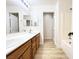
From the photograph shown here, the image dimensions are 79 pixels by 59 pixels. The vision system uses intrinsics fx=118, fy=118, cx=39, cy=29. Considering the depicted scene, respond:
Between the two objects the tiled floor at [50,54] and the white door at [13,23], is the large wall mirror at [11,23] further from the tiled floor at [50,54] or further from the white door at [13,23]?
the tiled floor at [50,54]

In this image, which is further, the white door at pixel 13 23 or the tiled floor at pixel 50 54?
the tiled floor at pixel 50 54

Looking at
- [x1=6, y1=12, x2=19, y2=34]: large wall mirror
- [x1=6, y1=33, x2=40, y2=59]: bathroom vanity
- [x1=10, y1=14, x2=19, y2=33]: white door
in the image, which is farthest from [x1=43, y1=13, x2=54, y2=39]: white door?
[x1=6, y1=33, x2=40, y2=59]: bathroom vanity

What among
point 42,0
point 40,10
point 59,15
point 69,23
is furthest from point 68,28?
point 40,10

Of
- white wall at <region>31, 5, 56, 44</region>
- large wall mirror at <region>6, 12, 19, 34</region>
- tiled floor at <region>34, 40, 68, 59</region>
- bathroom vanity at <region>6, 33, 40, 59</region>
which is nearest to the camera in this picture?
bathroom vanity at <region>6, 33, 40, 59</region>

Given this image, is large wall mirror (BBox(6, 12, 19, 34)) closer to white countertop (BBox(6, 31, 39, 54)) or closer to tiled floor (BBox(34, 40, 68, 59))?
white countertop (BBox(6, 31, 39, 54))

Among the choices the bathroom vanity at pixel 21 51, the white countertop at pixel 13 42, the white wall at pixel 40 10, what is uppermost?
the white wall at pixel 40 10

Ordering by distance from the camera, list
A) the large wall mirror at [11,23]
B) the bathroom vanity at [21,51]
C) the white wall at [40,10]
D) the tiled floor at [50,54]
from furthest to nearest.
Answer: the white wall at [40,10] < the tiled floor at [50,54] < the large wall mirror at [11,23] < the bathroom vanity at [21,51]

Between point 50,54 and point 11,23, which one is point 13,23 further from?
point 50,54

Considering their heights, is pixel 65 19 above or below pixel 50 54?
above

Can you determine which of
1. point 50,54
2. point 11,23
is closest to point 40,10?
point 50,54

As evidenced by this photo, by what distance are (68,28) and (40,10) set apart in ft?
8.32

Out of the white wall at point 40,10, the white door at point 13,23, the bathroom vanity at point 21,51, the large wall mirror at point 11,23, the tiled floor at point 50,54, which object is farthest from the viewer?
the white wall at point 40,10

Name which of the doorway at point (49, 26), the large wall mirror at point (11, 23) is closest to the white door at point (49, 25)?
the doorway at point (49, 26)
